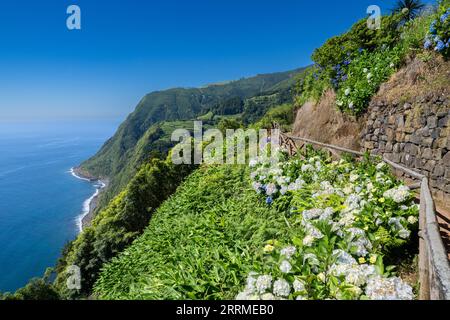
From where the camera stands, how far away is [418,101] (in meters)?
6.97

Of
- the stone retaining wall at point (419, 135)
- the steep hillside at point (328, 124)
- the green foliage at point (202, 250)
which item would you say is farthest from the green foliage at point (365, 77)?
the green foliage at point (202, 250)

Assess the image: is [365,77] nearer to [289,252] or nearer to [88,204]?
[289,252]

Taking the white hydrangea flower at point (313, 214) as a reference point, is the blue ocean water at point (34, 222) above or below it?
below

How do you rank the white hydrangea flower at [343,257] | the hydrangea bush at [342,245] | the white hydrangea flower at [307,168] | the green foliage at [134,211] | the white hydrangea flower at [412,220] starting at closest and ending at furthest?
the hydrangea bush at [342,245] < the white hydrangea flower at [343,257] < the white hydrangea flower at [412,220] < the white hydrangea flower at [307,168] < the green foliage at [134,211]

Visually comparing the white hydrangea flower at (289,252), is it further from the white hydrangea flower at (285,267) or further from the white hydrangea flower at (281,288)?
the white hydrangea flower at (281,288)

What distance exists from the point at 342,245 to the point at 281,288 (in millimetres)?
1029

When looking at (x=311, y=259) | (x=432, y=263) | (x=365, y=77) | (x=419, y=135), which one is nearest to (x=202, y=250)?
(x=311, y=259)

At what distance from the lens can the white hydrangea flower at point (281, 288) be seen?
3.05 metres

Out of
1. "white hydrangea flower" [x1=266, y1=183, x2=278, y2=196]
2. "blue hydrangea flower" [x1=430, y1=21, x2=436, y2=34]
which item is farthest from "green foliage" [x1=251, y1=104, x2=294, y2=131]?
"white hydrangea flower" [x1=266, y1=183, x2=278, y2=196]

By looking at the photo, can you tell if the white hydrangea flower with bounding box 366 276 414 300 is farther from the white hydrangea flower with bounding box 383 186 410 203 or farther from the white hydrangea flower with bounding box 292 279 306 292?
the white hydrangea flower with bounding box 383 186 410 203

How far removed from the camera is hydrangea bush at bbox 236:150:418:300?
2959 mm

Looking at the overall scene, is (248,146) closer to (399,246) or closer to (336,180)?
(336,180)

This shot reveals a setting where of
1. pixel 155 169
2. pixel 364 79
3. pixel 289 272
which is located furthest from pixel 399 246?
pixel 155 169
